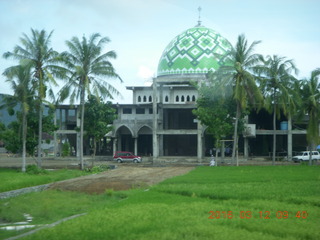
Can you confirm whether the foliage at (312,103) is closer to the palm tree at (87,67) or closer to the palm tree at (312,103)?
the palm tree at (312,103)

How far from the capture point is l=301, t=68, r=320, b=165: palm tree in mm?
36594

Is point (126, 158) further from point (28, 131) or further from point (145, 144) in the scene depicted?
point (28, 131)

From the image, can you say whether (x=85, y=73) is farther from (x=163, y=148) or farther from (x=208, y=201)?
(x=163, y=148)

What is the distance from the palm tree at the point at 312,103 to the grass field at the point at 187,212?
56.2ft

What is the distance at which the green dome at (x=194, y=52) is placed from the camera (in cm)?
5400

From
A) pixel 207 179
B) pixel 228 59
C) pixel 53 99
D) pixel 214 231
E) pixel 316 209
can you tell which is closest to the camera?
pixel 214 231

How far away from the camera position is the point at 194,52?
5466cm

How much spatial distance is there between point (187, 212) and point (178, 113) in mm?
43296

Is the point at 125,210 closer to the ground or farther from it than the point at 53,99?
closer to the ground

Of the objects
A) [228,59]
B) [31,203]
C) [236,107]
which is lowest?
[31,203]

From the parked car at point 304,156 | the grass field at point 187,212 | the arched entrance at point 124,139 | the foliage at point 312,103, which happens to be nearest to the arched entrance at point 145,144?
the arched entrance at point 124,139

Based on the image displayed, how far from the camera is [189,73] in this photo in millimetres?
53969

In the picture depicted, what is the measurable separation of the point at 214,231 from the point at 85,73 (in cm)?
2491

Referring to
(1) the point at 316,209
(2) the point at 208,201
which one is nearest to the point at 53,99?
(2) the point at 208,201
